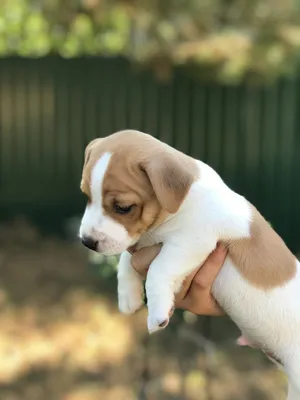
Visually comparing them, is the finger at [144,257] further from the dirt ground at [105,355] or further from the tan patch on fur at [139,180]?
the dirt ground at [105,355]

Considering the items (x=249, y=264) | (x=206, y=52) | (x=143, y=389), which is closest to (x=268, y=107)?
(x=206, y=52)

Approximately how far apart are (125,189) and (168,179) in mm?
128

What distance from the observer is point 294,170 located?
7.35 metres

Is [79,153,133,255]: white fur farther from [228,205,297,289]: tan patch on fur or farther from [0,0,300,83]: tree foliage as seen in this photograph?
[0,0,300,83]: tree foliage

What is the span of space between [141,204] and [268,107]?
5440mm

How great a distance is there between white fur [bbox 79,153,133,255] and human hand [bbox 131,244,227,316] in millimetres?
219

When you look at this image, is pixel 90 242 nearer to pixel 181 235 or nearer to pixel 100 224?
pixel 100 224

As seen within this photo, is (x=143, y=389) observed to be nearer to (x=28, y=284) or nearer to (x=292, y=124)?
(x=28, y=284)

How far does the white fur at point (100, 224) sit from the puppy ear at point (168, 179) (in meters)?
0.13

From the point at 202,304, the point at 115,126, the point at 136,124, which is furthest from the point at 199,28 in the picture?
the point at 202,304

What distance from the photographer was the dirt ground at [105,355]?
4629mm

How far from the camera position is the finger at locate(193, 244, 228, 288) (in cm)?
224

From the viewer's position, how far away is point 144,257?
7.47ft

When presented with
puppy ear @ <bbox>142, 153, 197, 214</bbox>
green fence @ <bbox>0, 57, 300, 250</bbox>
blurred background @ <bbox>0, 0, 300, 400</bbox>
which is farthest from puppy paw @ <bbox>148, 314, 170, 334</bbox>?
green fence @ <bbox>0, 57, 300, 250</bbox>
